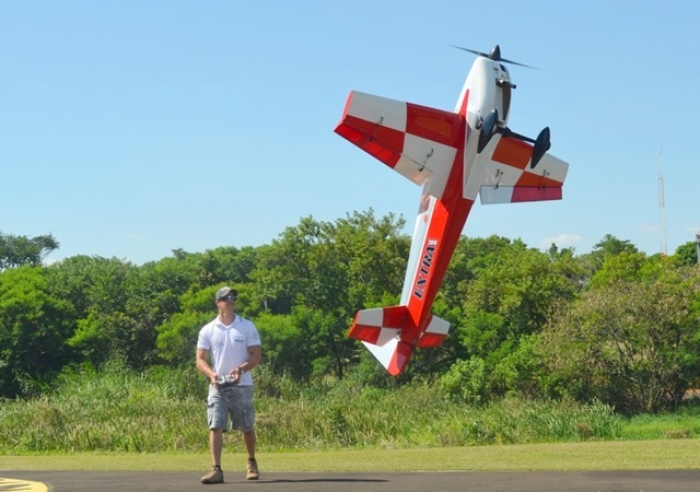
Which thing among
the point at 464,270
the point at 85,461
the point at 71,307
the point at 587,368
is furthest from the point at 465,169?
the point at 71,307

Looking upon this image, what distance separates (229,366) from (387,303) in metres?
34.3

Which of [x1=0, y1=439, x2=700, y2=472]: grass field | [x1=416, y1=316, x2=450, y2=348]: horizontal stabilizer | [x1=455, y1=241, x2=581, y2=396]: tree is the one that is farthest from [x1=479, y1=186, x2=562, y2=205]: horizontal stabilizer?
[x1=455, y1=241, x2=581, y2=396]: tree

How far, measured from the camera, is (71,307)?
5009 cm

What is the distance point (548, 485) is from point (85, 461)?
21.0 feet

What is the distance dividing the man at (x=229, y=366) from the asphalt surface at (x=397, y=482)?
540 mm

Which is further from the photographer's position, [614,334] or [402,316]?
[614,334]

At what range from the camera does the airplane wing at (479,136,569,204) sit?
2033cm

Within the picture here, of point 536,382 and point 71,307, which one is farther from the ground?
point 71,307

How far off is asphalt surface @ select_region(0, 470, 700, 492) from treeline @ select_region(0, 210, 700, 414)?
83.9 feet

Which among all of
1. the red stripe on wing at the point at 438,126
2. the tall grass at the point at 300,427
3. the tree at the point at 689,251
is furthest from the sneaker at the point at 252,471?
the tree at the point at 689,251

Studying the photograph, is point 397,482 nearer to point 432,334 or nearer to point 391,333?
point 391,333

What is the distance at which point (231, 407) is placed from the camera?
28.8 feet

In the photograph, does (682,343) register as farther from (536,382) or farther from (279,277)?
(279,277)

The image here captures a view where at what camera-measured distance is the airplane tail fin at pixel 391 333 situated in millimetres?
21359
